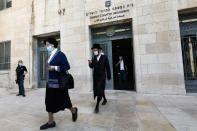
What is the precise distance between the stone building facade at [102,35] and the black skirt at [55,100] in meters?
4.72

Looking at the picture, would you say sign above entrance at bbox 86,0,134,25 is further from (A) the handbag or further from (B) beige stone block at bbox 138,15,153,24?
(A) the handbag

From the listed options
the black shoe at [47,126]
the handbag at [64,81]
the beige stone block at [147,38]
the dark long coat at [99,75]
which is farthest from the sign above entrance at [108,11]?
the black shoe at [47,126]

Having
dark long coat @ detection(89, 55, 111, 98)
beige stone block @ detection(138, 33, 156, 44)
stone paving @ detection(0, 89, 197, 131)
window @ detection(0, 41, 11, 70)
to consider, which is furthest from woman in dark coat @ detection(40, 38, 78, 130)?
window @ detection(0, 41, 11, 70)

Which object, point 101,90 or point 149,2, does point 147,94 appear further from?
point 149,2

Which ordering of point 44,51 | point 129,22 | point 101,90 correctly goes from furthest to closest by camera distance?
1. point 44,51
2. point 129,22
3. point 101,90

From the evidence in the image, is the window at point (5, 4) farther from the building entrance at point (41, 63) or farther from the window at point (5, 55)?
the building entrance at point (41, 63)

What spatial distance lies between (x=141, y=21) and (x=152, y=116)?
4.79 metres

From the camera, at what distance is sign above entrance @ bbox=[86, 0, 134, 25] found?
847cm

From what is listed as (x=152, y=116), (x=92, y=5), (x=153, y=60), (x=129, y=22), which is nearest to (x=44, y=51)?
(x=92, y=5)

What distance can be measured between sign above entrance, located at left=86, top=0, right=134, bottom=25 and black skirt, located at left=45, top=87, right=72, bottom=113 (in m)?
5.60

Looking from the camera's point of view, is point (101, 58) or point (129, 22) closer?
point (101, 58)

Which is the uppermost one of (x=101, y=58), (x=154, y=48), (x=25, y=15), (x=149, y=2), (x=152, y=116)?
(x=25, y=15)

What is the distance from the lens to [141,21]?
820cm

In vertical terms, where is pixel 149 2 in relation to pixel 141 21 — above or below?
above
